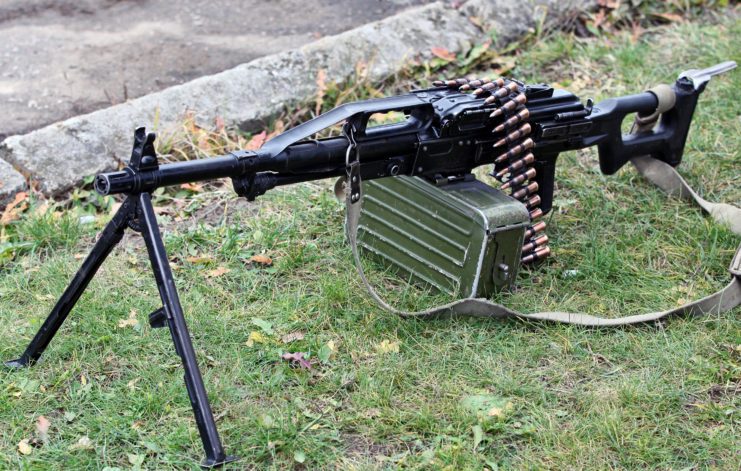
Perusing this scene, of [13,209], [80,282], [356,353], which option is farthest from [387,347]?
[13,209]

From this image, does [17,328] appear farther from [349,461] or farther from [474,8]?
[474,8]

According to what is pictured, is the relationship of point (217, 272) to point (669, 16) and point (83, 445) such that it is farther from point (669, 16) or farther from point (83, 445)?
point (669, 16)

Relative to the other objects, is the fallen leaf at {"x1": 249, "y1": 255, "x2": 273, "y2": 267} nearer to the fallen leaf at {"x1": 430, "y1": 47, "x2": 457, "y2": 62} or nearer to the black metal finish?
the black metal finish

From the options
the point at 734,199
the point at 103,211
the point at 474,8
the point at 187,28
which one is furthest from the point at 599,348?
the point at 187,28

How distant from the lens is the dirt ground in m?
5.70

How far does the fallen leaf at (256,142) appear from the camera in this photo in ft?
16.9

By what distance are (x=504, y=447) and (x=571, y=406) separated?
429 millimetres

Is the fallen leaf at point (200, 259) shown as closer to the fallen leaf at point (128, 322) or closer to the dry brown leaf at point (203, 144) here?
the fallen leaf at point (128, 322)

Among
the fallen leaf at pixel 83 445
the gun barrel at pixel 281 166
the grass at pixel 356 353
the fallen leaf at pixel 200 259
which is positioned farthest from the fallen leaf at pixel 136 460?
the fallen leaf at pixel 200 259

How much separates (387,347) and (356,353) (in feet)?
0.49

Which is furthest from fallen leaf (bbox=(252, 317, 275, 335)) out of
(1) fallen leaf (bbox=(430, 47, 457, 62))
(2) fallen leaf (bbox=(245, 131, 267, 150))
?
(1) fallen leaf (bbox=(430, 47, 457, 62))

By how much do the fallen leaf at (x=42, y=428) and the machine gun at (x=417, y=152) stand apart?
0.37 metres

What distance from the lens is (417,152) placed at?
3.55 m

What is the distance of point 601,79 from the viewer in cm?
635
